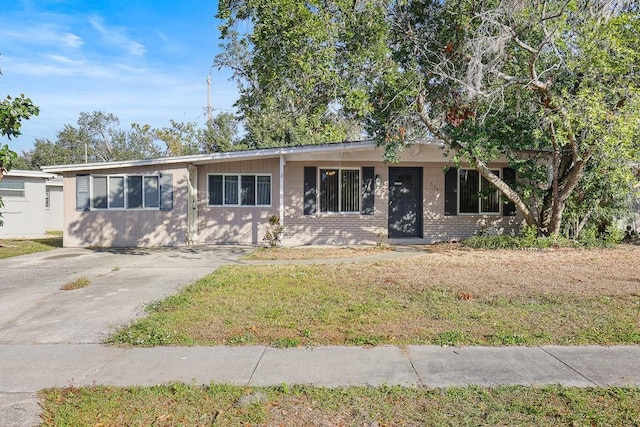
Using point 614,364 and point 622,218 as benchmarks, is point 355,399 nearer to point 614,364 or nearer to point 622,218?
point 614,364

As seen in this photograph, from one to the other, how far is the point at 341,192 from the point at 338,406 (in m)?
11.6

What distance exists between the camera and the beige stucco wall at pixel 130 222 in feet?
47.0

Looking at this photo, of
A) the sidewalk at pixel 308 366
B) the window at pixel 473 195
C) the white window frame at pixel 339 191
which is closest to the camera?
the sidewalk at pixel 308 366

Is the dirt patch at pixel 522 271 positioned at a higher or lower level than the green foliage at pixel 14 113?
lower

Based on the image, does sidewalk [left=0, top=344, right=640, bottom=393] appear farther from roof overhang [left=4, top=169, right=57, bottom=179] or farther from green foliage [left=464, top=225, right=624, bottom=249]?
roof overhang [left=4, top=169, right=57, bottom=179]

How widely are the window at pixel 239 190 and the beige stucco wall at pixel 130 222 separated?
1029mm

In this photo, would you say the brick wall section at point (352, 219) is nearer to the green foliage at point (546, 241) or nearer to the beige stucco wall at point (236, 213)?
the beige stucco wall at point (236, 213)

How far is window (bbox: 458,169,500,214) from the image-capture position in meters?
15.1

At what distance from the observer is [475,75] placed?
10.6 m

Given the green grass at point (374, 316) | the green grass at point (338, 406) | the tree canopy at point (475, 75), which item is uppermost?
the tree canopy at point (475, 75)

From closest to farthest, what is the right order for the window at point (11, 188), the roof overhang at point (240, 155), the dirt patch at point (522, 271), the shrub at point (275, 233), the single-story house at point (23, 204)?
the dirt patch at point (522, 271) → the shrub at point (275, 233) → the roof overhang at point (240, 155) → the window at point (11, 188) → the single-story house at point (23, 204)

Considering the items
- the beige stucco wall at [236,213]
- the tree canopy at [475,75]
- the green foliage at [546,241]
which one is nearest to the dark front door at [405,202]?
the green foliage at [546,241]

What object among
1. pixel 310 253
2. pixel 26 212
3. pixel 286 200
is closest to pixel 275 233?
pixel 310 253

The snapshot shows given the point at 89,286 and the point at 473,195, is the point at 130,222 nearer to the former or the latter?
the point at 89,286
